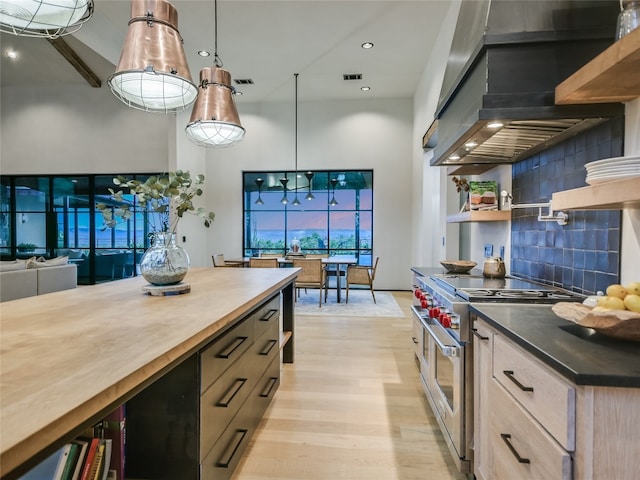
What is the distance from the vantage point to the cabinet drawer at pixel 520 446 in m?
0.95

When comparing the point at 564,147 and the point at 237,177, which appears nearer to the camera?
the point at 564,147

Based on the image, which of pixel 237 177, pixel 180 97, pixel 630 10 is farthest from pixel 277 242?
pixel 630 10

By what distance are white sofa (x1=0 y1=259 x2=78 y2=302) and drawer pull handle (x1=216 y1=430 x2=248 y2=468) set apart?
165 inches

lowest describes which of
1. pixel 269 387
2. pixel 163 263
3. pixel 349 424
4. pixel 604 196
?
pixel 349 424

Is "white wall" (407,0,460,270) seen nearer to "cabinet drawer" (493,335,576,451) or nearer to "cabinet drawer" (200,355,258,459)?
"cabinet drawer" (493,335,576,451)

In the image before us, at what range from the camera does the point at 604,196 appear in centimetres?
124

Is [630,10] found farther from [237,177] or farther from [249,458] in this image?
[237,177]

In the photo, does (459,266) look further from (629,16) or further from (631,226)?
(629,16)

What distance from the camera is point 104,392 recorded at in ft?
2.30

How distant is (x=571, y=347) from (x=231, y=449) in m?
1.43

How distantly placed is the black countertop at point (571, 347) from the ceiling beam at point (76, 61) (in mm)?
7769

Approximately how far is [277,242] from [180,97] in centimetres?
583

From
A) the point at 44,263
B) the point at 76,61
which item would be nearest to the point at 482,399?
the point at 44,263

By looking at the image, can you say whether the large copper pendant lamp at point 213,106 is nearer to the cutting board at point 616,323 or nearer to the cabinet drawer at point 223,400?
the cabinet drawer at point 223,400
